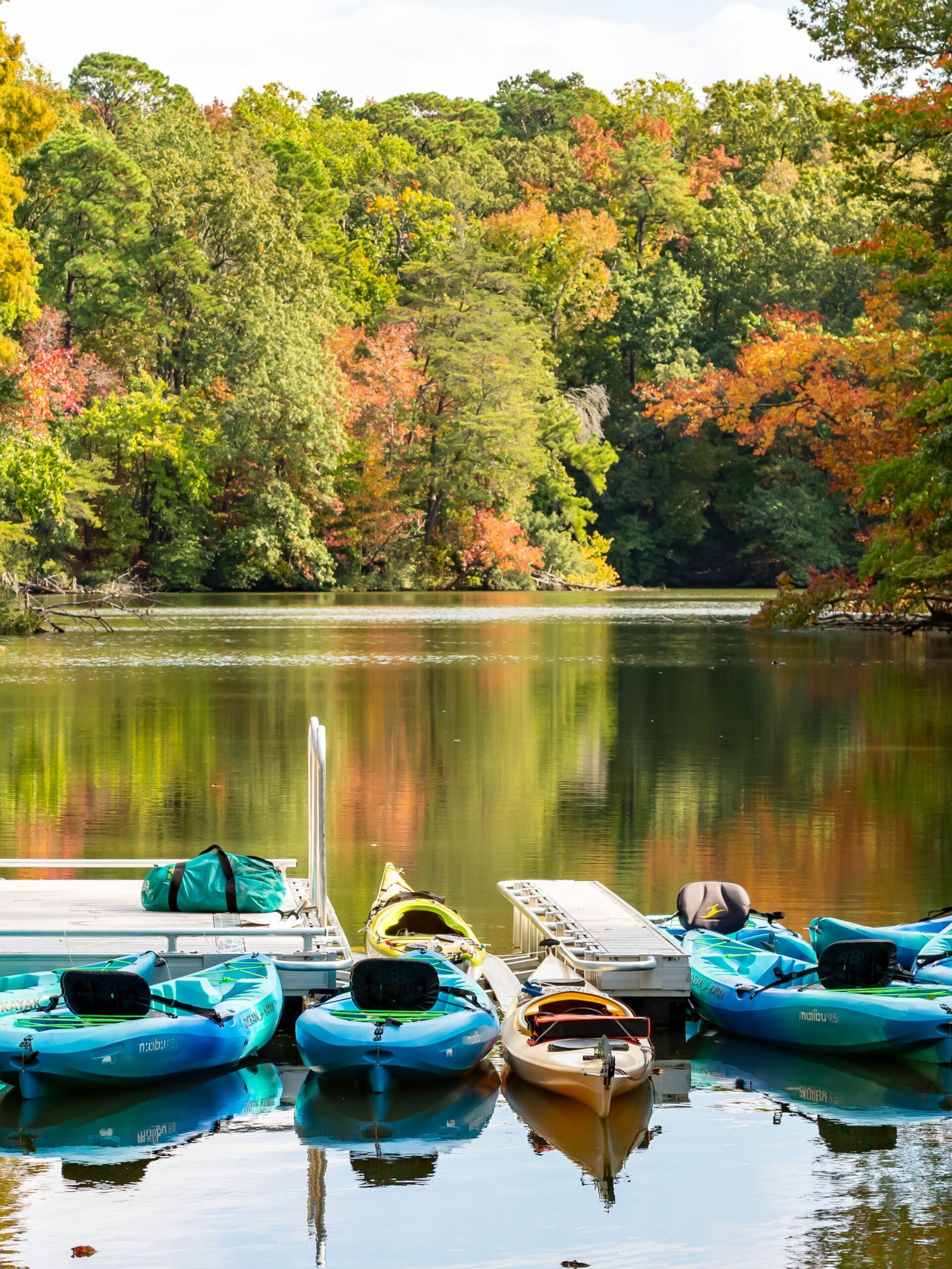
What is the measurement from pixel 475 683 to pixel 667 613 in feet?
77.3

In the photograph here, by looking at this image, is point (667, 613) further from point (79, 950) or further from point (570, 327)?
point (79, 950)

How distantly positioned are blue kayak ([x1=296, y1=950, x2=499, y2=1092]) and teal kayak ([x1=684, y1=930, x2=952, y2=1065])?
4.52 feet

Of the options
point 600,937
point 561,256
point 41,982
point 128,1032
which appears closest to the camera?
point 128,1032

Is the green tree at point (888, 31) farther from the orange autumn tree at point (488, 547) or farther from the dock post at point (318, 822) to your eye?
the orange autumn tree at point (488, 547)

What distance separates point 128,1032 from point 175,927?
2.08 m

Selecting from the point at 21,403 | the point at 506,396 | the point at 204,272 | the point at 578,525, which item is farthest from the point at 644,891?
the point at 578,525

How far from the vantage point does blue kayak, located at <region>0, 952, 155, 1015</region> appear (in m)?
8.63

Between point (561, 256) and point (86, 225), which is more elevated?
point (561, 256)

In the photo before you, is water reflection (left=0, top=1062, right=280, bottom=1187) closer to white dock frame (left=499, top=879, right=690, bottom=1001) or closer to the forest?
white dock frame (left=499, top=879, right=690, bottom=1001)

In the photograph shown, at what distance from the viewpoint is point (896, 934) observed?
10.3m

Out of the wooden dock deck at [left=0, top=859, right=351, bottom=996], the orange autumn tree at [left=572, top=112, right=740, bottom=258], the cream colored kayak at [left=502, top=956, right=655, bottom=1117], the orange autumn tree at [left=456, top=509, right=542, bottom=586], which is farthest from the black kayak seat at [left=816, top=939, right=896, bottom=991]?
the orange autumn tree at [left=572, top=112, right=740, bottom=258]

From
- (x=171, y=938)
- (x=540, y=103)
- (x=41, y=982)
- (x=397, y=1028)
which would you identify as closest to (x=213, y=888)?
(x=171, y=938)

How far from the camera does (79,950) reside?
380 inches

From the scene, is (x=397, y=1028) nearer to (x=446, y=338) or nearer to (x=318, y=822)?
(x=318, y=822)
